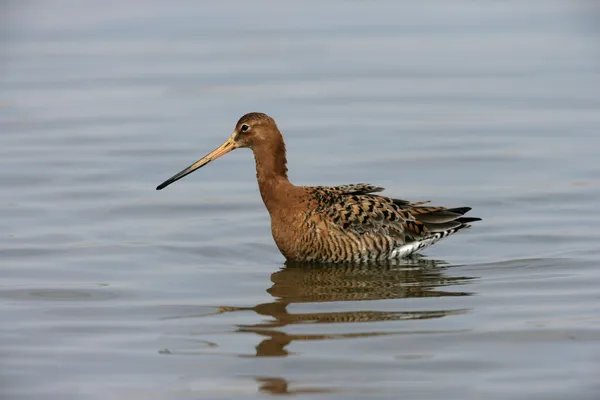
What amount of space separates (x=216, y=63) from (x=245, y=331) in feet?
33.0

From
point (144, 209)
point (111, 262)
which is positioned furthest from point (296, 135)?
→ point (111, 262)

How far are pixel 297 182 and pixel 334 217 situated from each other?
210 cm

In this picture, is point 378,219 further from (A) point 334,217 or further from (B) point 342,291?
(B) point 342,291

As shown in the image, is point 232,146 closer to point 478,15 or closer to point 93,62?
point 93,62

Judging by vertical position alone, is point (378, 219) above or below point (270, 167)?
below

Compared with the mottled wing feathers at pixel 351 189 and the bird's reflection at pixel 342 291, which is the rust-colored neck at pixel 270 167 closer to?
the mottled wing feathers at pixel 351 189

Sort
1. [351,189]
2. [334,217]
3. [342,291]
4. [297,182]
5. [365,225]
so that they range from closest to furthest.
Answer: [342,291], [334,217], [365,225], [351,189], [297,182]

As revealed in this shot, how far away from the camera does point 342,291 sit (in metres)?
10.3

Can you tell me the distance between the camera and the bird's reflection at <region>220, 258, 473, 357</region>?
8961 millimetres

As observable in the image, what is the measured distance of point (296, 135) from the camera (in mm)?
15086

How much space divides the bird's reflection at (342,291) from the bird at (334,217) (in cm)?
15

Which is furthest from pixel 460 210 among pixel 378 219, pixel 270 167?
pixel 270 167

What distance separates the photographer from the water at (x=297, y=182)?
325 inches

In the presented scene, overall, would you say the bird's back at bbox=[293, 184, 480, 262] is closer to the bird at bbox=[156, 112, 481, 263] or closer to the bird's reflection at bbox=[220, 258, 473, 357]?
the bird at bbox=[156, 112, 481, 263]
